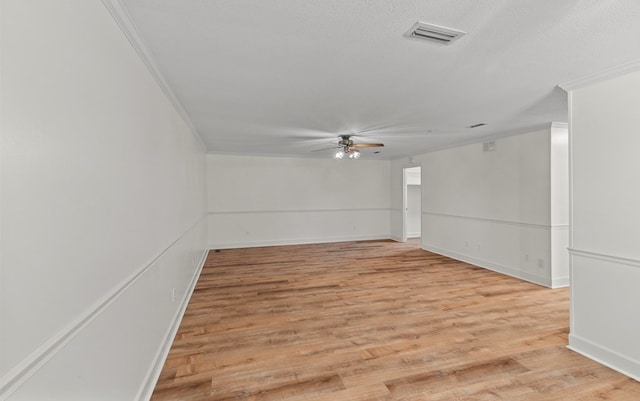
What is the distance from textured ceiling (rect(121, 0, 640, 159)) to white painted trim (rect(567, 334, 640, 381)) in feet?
7.52

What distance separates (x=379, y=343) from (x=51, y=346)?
242 cm

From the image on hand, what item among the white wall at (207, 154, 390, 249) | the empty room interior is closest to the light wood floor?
the empty room interior

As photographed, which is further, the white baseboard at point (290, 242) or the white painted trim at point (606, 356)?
the white baseboard at point (290, 242)

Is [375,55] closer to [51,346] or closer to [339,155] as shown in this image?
[51,346]

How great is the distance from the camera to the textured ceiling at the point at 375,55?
154 centimetres

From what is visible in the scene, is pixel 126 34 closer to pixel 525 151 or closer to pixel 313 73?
pixel 313 73

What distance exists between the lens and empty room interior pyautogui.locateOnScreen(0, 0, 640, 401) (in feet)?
3.26

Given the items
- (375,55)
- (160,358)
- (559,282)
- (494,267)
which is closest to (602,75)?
(375,55)

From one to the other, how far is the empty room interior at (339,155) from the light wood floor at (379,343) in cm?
2

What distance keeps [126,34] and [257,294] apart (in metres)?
3.27

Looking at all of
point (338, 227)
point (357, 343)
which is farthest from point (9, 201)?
point (338, 227)

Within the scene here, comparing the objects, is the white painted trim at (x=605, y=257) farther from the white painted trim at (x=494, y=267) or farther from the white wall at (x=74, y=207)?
the white wall at (x=74, y=207)

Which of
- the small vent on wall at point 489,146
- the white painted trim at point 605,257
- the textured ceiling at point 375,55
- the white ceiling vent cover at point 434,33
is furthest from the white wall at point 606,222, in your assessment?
the small vent on wall at point 489,146

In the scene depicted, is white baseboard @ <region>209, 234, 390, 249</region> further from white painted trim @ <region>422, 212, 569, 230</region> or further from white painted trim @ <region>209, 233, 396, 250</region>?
white painted trim @ <region>422, 212, 569, 230</region>
